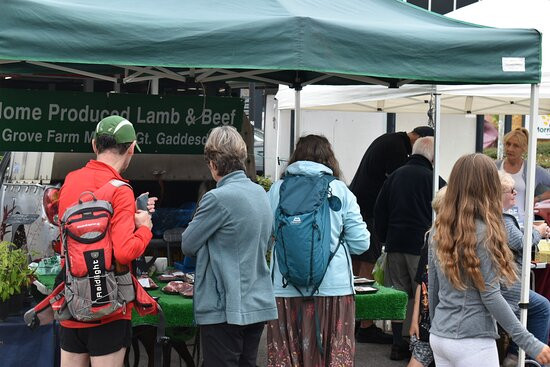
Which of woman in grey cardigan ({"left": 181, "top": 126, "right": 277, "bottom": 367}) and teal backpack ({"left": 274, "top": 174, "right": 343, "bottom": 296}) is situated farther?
teal backpack ({"left": 274, "top": 174, "right": 343, "bottom": 296})

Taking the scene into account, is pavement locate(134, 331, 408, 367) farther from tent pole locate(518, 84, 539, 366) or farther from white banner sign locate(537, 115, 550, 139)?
white banner sign locate(537, 115, 550, 139)

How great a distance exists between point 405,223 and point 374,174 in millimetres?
1028

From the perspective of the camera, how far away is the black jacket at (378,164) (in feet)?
25.2

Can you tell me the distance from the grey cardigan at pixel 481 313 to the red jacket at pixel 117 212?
142cm

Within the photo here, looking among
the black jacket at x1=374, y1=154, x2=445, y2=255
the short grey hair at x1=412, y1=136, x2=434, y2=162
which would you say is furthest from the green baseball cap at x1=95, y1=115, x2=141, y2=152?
the short grey hair at x1=412, y1=136, x2=434, y2=162

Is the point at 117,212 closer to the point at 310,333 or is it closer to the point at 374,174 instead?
the point at 310,333

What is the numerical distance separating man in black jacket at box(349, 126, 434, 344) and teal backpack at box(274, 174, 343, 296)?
3.19 metres

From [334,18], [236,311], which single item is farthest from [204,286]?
[334,18]

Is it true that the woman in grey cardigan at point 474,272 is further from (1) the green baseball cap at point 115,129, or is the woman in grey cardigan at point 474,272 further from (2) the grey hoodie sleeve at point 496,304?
(1) the green baseball cap at point 115,129

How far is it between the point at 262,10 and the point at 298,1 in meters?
0.47

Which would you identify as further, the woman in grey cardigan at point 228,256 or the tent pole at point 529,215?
the tent pole at point 529,215

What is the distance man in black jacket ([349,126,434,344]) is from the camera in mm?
7645

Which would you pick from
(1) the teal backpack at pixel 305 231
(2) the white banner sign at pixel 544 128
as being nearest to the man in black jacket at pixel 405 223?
(1) the teal backpack at pixel 305 231

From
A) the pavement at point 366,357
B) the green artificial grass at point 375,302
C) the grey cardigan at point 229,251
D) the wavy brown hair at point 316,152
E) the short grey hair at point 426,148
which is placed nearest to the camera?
the grey cardigan at point 229,251
